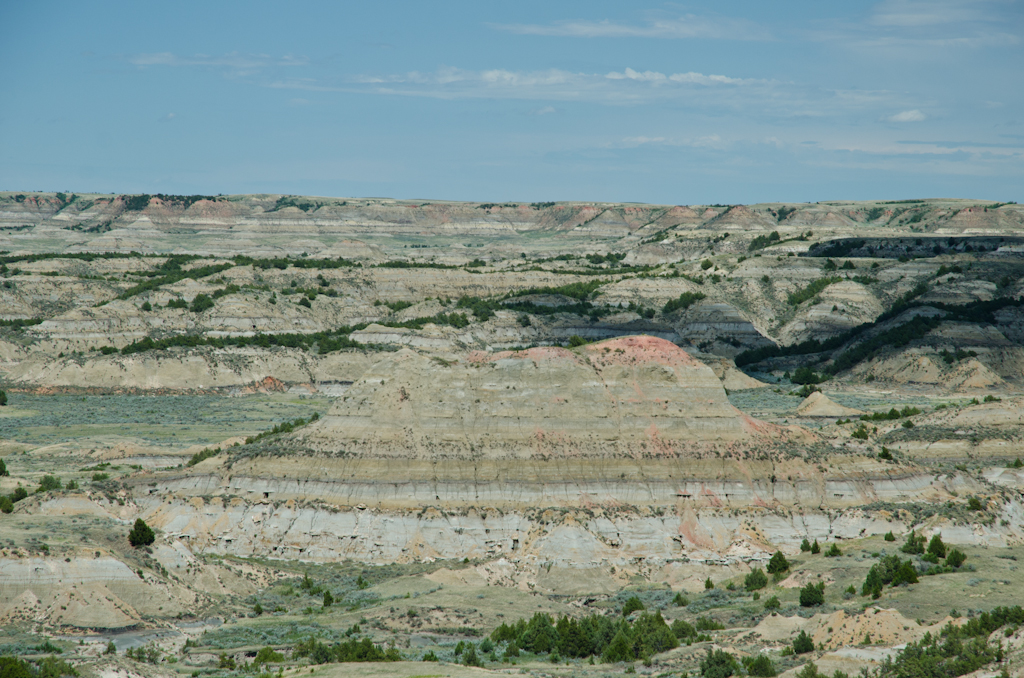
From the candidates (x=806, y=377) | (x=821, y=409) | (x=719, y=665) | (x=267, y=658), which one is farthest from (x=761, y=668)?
(x=806, y=377)

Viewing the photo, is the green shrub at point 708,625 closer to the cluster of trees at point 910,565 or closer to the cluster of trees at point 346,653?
the cluster of trees at point 910,565

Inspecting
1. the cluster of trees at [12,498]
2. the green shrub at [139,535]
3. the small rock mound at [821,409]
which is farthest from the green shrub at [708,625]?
the small rock mound at [821,409]

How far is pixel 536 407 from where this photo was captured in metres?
63.9

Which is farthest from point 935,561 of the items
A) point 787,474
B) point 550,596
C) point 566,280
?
point 566,280

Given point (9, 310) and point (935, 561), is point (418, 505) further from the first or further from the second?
point (9, 310)

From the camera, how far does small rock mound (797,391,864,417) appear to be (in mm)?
104000

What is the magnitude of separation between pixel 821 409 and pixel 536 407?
5001 centimetres

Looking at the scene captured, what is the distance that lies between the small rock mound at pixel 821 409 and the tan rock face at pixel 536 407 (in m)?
39.6

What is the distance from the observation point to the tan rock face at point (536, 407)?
6178cm

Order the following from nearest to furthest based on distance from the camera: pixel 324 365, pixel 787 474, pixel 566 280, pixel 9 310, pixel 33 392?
pixel 787 474
pixel 33 392
pixel 324 365
pixel 9 310
pixel 566 280

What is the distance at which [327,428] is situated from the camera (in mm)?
62531

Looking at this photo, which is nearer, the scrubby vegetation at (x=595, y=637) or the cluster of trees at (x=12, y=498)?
the scrubby vegetation at (x=595, y=637)

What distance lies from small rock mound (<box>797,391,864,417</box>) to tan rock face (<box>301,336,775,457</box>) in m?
39.6

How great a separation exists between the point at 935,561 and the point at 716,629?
13146 millimetres
